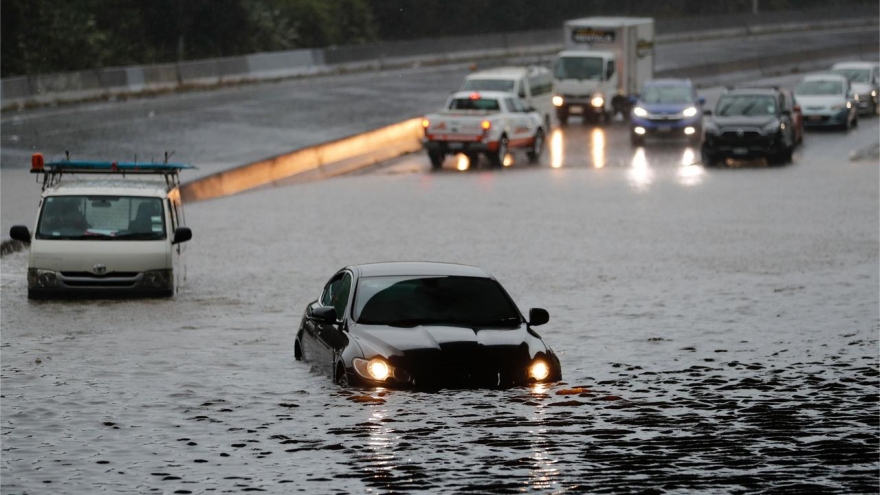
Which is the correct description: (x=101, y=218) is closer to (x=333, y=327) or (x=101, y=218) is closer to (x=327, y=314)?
(x=333, y=327)

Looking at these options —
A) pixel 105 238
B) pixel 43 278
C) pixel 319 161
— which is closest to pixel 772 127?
pixel 319 161

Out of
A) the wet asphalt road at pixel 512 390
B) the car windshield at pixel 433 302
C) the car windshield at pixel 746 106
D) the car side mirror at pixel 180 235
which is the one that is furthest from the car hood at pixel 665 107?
the car windshield at pixel 433 302

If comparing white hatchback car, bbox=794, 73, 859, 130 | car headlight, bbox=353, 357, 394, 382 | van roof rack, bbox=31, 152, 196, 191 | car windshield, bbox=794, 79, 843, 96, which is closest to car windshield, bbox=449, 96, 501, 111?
white hatchback car, bbox=794, 73, 859, 130

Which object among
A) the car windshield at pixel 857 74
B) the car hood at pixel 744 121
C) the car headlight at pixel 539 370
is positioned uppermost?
the car windshield at pixel 857 74

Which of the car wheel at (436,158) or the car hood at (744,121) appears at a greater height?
the car hood at (744,121)

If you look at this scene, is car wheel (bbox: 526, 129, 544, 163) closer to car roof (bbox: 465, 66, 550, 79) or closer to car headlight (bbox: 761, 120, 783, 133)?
car roof (bbox: 465, 66, 550, 79)

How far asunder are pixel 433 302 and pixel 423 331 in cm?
63

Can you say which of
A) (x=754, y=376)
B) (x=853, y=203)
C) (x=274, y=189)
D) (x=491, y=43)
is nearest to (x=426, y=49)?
(x=491, y=43)

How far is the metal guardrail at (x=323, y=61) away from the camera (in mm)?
48438

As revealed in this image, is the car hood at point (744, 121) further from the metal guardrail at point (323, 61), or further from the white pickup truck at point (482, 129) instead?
the metal guardrail at point (323, 61)

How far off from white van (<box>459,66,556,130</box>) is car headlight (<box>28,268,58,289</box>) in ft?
84.2

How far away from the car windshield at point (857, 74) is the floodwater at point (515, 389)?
23.6 metres

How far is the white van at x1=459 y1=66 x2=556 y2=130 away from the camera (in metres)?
45.2

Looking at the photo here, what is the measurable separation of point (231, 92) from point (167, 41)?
1867 centimetres
